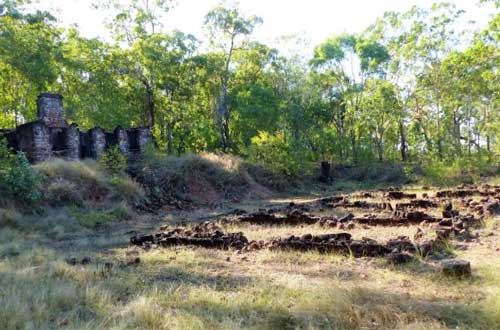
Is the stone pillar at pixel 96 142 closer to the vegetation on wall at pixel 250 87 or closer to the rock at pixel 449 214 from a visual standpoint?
the vegetation on wall at pixel 250 87

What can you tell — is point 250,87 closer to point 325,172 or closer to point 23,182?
point 325,172

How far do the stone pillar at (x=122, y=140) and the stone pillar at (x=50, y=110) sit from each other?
2.57 m

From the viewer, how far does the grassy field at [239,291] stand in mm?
4230

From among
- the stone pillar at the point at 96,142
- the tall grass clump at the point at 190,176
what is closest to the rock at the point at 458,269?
the tall grass clump at the point at 190,176

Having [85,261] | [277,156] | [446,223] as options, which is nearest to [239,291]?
[85,261]

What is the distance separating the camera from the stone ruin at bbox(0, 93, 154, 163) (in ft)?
54.1

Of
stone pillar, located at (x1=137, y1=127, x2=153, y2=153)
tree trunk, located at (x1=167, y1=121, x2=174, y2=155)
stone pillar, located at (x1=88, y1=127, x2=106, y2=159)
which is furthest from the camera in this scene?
tree trunk, located at (x1=167, y1=121, x2=174, y2=155)

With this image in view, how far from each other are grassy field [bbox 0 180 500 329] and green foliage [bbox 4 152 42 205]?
14.6 ft

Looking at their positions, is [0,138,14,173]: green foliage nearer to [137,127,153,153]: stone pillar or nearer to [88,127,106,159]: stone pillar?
[88,127,106,159]: stone pillar

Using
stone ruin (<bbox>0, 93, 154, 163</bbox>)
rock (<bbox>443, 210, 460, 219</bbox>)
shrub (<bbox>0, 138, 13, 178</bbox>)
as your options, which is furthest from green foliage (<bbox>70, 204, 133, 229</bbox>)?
rock (<bbox>443, 210, 460, 219</bbox>)

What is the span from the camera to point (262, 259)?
A: 23.4 feet

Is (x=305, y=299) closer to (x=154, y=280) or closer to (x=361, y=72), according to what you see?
(x=154, y=280)

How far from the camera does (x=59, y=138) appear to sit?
18672mm

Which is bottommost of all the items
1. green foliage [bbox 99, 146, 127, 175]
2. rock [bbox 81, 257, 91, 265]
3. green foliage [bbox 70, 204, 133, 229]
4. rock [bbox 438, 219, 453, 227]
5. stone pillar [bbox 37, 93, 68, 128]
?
rock [bbox 81, 257, 91, 265]
